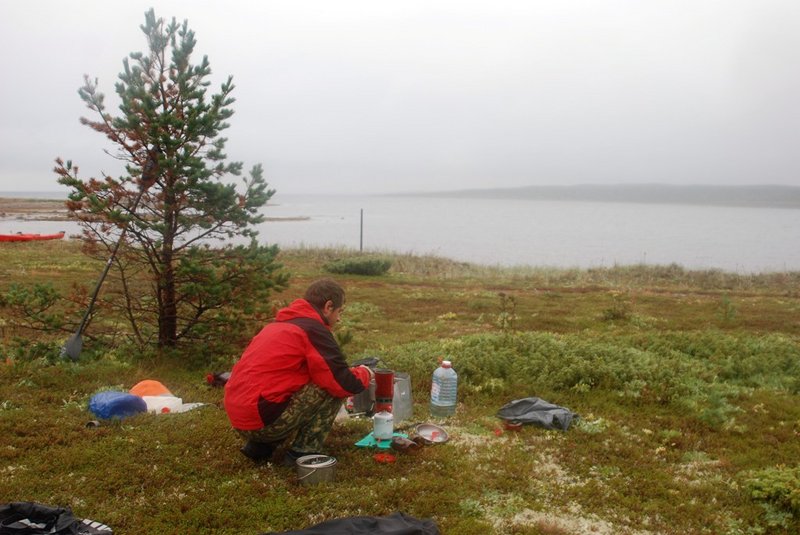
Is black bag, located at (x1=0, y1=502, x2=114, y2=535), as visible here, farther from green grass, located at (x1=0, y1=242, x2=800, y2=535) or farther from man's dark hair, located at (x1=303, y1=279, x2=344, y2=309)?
man's dark hair, located at (x1=303, y1=279, x2=344, y2=309)

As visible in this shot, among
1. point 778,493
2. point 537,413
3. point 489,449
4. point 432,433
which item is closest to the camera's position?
point 778,493

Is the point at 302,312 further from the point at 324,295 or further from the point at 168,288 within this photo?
the point at 168,288

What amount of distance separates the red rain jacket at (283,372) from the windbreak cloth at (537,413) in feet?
8.48

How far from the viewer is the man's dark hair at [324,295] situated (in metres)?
5.60

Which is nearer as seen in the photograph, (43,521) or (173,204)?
(43,521)

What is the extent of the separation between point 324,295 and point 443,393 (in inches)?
97.1

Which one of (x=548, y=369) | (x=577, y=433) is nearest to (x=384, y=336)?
(x=548, y=369)

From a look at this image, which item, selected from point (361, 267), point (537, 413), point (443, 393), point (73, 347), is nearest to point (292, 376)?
point (443, 393)

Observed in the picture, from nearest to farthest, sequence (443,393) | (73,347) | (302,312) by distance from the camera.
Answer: (302,312)
(443,393)
(73,347)

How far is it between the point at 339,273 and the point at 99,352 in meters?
17.3

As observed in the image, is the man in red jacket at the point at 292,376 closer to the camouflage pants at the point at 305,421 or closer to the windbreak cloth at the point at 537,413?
the camouflage pants at the point at 305,421

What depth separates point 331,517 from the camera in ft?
15.8

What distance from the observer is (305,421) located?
561cm

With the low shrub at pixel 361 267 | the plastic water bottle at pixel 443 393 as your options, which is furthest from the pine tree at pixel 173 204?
the low shrub at pixel 361 267
